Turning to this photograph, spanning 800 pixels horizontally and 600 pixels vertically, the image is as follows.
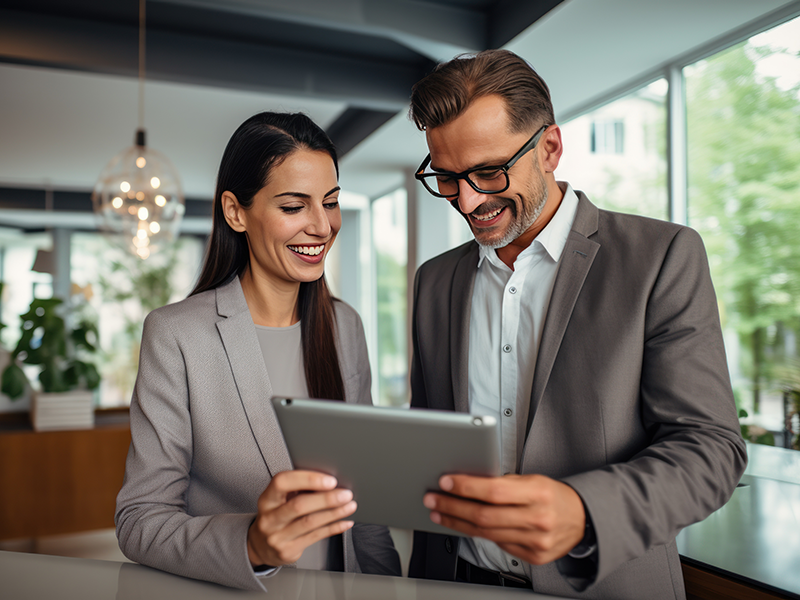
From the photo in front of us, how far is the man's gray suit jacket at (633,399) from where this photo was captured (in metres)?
0.94

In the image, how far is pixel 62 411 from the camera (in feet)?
12.6

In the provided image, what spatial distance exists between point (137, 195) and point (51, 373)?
1.56 meters

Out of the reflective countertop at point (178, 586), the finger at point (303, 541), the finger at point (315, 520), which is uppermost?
the finger at point (315, 520)

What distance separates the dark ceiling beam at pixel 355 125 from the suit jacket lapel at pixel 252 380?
11.2ft

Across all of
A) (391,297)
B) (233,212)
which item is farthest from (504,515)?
(391,297)

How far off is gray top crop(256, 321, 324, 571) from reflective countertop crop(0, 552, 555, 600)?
46 cm

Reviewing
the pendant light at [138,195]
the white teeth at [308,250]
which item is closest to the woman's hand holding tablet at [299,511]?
the white teeth at [308,250]

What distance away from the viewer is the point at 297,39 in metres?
4.00

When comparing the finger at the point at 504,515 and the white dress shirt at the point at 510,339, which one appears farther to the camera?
the white dress shirt at the point at 510,339

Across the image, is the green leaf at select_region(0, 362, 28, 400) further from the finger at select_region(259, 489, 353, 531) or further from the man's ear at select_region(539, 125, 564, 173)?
the man's ear at select_region(539, 125, 564, 173)

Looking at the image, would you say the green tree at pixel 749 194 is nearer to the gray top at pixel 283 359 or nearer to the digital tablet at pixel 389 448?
the gray top at pixel 283 359

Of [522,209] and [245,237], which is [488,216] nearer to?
[522,209]

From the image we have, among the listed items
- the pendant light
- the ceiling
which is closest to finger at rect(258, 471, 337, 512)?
the ceiling

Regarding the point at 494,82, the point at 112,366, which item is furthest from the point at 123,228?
the point at 112,366
